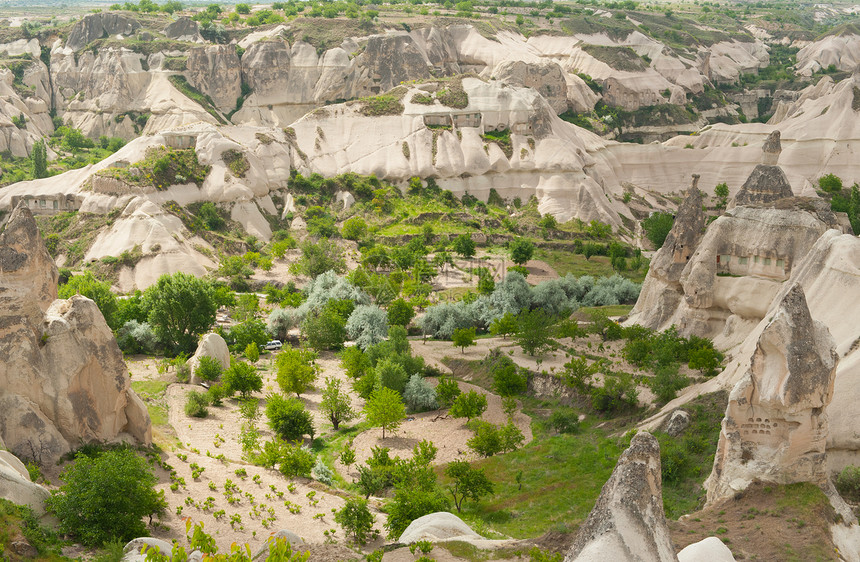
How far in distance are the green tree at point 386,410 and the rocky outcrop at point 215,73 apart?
312 feet

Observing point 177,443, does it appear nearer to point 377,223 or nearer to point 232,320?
point 232,320

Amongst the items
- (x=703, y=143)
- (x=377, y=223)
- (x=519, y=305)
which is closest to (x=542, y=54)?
(x=703, y=143)

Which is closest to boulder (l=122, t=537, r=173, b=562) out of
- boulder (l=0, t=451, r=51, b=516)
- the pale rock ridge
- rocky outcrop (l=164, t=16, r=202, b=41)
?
boulder (l=0, t=451, r=51, b=516)

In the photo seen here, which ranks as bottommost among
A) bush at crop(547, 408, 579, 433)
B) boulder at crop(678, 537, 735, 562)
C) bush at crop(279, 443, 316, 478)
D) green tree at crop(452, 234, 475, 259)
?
green tree at crop(452, 234, 475, 259)

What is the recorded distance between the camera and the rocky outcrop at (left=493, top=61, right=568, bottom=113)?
13012 cm

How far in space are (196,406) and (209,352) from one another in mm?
7253

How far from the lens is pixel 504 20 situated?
16388 centimetres

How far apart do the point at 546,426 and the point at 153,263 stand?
4205 cm

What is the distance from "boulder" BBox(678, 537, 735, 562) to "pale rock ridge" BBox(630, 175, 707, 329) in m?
32.5

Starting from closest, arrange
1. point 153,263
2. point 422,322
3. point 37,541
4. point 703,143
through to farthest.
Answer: point 37,541 → point 422,322 → point 153,263 → point 703,143

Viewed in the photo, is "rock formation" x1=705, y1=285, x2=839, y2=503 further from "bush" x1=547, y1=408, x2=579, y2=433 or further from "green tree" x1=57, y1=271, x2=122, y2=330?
"green tree" x1=57, y1=271, x2=122, y2=330

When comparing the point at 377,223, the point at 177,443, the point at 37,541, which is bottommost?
the point at 377,223

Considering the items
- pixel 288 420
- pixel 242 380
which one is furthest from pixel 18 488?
pixel 242 380

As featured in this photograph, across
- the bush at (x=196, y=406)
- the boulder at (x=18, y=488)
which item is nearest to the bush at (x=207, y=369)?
the bush at (x=196, y=406)
